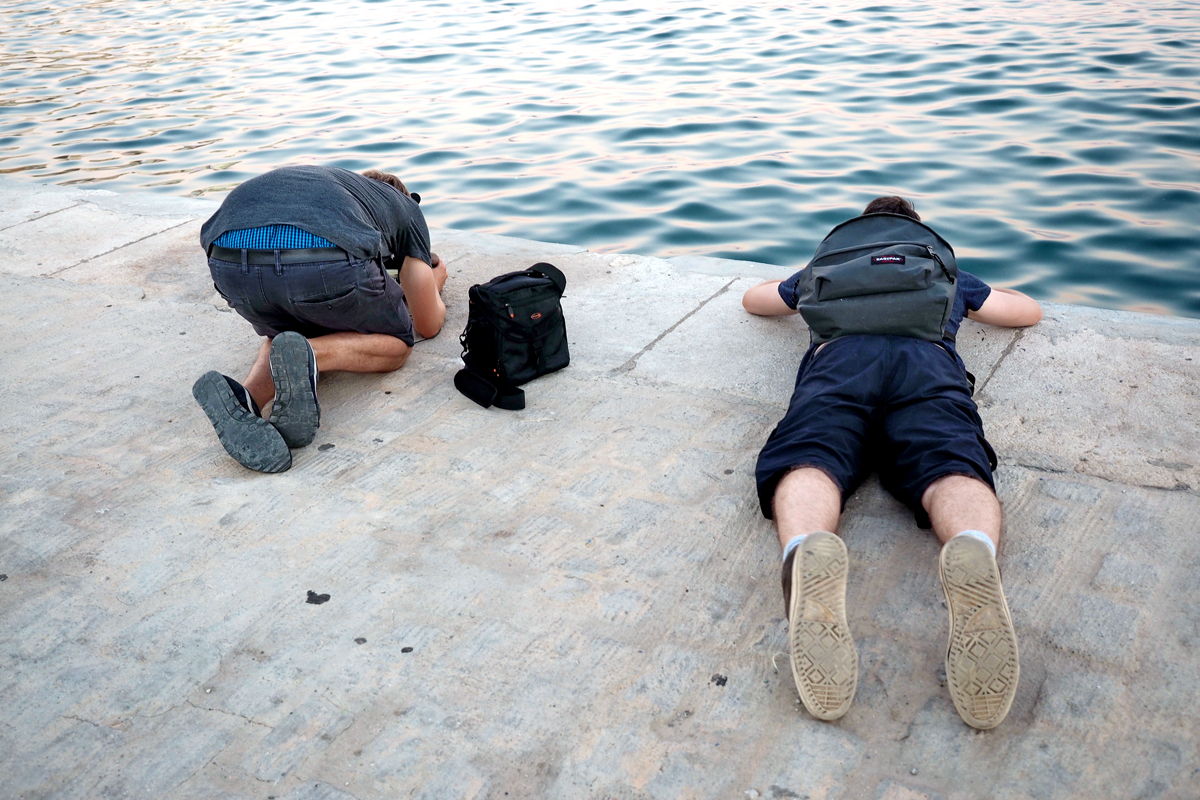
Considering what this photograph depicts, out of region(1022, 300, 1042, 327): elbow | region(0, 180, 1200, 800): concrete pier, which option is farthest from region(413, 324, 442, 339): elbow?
region(1022, 300, 1042, 327): elbow

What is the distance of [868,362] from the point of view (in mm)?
3012

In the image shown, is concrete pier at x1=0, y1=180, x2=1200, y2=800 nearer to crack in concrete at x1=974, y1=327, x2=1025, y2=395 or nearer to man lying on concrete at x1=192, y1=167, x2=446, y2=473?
crack in concrete at x1=974, y1=327, x2=1025, y2=395

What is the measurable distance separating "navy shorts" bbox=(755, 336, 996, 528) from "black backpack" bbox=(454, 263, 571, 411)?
3.69ft

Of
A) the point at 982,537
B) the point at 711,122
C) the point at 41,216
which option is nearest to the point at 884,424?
the point at 982,537

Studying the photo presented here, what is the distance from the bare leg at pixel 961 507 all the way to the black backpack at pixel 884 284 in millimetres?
596

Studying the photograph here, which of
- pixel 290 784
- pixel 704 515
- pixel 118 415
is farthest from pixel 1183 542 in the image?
pixel 118 415

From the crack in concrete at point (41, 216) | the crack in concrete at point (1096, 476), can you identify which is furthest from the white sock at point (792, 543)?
the crack in concrete at point (41, 216)

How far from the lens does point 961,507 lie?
260 centimetres

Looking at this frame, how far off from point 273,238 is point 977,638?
9.04 ft

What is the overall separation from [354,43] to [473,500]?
12.8 metres

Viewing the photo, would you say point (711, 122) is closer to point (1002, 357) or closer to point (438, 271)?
point (438, 271)

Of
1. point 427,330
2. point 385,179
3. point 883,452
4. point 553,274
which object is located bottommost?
point 427,330

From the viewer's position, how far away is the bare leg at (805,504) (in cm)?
258

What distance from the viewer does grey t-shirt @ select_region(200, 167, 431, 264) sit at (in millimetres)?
3551
